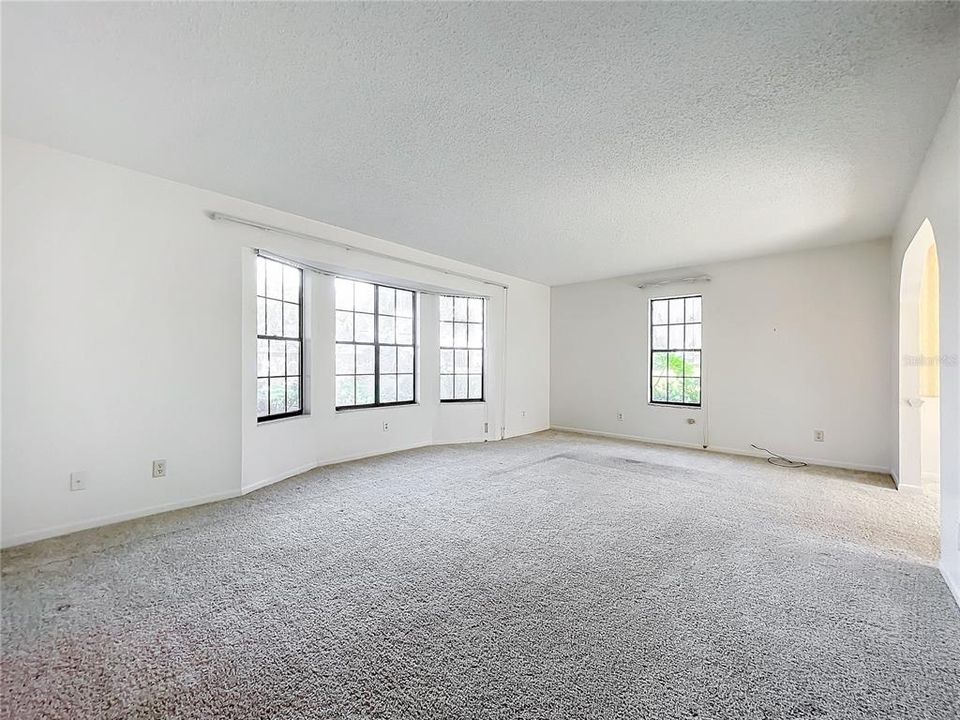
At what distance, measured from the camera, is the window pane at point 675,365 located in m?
6.25

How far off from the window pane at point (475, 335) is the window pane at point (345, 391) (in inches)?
78.7

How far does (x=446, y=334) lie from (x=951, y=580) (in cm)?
519

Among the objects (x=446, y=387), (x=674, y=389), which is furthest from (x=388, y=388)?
(x=674, y=389)

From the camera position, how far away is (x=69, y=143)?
2.80 metres

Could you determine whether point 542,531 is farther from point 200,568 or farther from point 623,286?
point 623,286

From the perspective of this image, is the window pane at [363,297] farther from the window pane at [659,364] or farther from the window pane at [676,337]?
the window pane at [676,337]

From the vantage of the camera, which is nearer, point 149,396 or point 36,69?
point 36,69

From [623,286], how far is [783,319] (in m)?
2.10

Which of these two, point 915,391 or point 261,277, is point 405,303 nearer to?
point 261,277

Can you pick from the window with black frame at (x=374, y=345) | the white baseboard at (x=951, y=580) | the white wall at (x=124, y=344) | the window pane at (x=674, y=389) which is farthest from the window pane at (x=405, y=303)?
the white baseboard at (x=951, y=580)

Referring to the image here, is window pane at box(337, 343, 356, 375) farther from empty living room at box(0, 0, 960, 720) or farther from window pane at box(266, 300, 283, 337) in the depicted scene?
window pane at box(266, 300, 283, 337)

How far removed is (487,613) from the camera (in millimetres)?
2021

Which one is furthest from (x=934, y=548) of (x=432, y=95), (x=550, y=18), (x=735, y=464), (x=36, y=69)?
(x=36, y=69)

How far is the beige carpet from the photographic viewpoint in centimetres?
153
